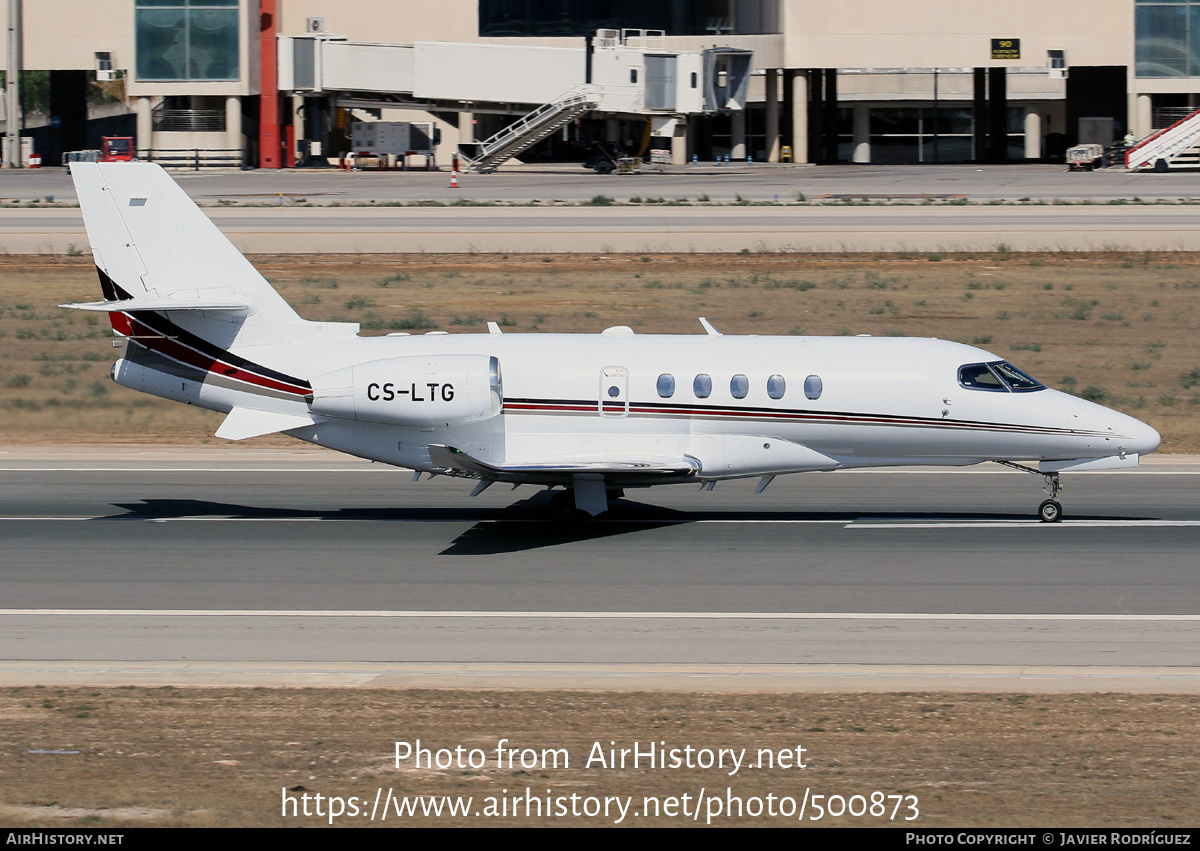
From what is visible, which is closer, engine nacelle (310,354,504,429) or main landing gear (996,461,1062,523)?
engine nacelle (310,354,504,429)

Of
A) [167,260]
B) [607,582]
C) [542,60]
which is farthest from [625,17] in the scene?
[607,582]

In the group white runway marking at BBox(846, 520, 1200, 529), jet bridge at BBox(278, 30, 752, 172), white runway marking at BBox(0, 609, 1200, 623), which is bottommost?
white runway marking at BBox(0, 609, 1200, 623)

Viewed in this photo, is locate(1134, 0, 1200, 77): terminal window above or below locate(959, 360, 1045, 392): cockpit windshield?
above

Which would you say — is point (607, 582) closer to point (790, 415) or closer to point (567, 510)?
point (567, 510)

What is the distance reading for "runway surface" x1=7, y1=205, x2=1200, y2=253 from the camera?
166 ft

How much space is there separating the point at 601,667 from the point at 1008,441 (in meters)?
8.75

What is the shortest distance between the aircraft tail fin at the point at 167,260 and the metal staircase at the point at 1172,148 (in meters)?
72.6

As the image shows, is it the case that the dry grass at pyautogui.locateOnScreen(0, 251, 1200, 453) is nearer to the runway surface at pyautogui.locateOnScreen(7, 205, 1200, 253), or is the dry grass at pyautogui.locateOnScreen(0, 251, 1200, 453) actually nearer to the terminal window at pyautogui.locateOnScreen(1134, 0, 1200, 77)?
the runway surface at pyautogui.locateOnScreen(7, 205, 1200, 253)

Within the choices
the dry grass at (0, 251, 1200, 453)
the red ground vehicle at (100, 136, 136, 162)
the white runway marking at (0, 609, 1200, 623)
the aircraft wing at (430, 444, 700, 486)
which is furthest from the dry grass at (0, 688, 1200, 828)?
the red ground vehicle at (100, 136, 136, 162)

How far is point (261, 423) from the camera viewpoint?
21.3 meters

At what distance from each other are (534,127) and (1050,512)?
2792 inches

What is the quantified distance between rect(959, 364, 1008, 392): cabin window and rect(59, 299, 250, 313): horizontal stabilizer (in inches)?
427

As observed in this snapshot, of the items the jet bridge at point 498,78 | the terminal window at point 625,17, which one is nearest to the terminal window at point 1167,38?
the terminal window at point 625,17

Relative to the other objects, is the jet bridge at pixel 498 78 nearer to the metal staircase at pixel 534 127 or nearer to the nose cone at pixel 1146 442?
the metal staircase at pixel 534 127
